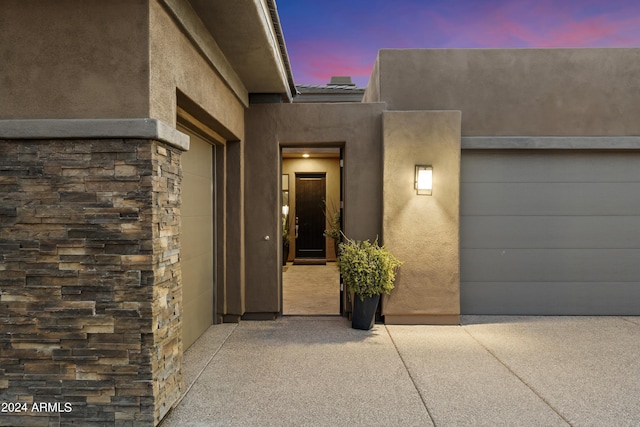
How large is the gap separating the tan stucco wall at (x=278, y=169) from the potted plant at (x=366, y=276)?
0.43 meters

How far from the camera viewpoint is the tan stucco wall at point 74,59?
2.47 metres

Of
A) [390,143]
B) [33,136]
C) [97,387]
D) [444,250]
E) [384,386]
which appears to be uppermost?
[390,143]

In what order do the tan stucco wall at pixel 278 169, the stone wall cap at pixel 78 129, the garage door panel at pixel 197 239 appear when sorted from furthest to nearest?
the tan stucco wall at pixel 278 169 → the garage door panel at pixel 197 239 → the stone wall cap at pixel 78 129

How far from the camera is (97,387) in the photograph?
2.48m

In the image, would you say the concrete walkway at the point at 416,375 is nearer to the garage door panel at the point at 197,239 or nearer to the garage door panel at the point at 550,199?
the garage door panel at the point at 197,239

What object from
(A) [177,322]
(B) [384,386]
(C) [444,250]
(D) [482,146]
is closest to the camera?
(A) [177,322]

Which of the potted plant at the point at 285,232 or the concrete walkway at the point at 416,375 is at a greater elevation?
the potted plant at the point at 285,232

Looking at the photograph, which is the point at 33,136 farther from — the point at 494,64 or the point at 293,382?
the point at 494,64

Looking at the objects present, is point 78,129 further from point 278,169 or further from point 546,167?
point 546,167

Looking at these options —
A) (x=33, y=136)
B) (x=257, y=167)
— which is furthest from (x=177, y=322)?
(x=257, y=167)

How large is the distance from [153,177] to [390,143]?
3156 millimetres

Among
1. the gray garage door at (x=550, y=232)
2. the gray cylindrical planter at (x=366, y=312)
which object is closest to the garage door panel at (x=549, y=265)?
the gray garage door at (x=550, y=232)

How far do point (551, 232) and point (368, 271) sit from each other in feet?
8.55

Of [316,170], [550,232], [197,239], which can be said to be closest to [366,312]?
[197,239]
